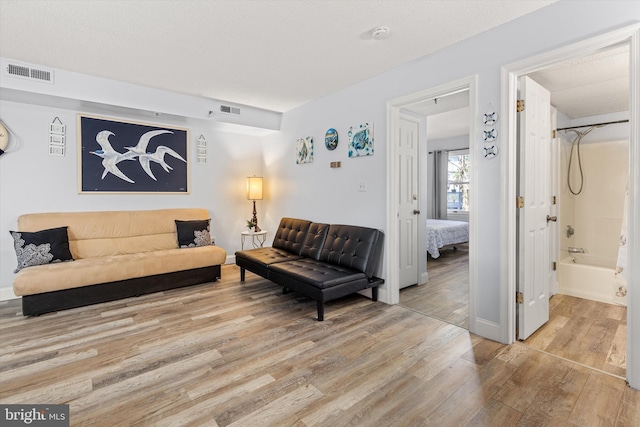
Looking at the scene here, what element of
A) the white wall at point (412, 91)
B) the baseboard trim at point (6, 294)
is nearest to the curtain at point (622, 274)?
the white wall at point (412, 91)

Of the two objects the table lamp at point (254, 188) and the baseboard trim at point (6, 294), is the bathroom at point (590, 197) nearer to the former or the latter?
the table lamp at point (254, 188)

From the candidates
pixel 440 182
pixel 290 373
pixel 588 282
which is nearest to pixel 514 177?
pixel 588 282

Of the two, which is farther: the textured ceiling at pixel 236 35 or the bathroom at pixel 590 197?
the bathroom at pixel 590 197

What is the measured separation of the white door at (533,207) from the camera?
7.88 ft

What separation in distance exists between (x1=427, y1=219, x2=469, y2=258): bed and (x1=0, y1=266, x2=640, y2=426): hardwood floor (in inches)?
87.7

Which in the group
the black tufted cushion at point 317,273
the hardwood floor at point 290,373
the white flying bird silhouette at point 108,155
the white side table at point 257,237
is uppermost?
the white flying bird silhouette at point 108,155

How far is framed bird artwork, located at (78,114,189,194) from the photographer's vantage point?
3.94 meters

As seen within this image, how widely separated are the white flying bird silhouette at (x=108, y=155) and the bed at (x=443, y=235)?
472 centimetres

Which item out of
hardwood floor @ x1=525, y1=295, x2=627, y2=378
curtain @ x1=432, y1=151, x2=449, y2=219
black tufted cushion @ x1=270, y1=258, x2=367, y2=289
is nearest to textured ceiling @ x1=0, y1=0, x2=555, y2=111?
black tufted cushion @ x1=270, y1=258, x2=367, y2=289

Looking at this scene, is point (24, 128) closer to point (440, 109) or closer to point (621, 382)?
point (440, 109)

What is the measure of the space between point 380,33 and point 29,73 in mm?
3482

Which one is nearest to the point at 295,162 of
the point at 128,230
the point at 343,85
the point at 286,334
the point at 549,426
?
the point at 343,85

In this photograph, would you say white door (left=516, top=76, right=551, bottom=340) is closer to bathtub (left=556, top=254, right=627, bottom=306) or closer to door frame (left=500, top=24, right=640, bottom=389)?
door frame (left=500, top=24, right=640, bottom=389)

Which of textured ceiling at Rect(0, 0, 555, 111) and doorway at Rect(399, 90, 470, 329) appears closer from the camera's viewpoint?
textured ceiling at Rect(0, 0, 555, 111)
